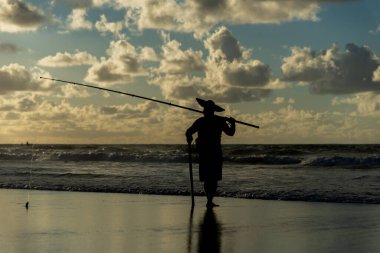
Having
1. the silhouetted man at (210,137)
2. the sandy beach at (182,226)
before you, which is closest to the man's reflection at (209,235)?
the sandy beach at (182,226)

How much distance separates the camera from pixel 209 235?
7.37 m

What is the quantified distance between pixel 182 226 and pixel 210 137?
103 inches

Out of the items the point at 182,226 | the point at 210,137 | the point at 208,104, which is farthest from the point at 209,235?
the point at 208,104

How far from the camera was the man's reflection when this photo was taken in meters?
6.46

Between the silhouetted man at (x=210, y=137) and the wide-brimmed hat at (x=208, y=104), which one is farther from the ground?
the wide-brimmed hat at (x=208, y=104)

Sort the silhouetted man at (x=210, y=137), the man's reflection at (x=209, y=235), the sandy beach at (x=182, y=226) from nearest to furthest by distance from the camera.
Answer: the man's reflection at (x=209, y=235) < the sandy beach at (x=182, y=226) < the silhouetted man at (x=210, y=137)

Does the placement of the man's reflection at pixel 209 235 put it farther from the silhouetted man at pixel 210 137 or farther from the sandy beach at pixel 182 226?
the silhouetted man at pixel 210 137

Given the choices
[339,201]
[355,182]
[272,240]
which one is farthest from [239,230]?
[355,182]

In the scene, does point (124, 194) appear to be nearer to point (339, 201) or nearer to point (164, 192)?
point (164, 192)

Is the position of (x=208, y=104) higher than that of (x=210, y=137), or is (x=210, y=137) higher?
(x=208, y=104)

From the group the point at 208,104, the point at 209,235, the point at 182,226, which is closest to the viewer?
the point at 209,235

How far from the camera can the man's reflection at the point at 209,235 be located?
646 cm

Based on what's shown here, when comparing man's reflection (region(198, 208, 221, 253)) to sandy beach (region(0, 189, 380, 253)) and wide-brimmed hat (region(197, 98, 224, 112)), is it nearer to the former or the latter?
sandy beach (region(0, 189, 380, 253))

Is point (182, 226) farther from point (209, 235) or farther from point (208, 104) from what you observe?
point (208, 104)
